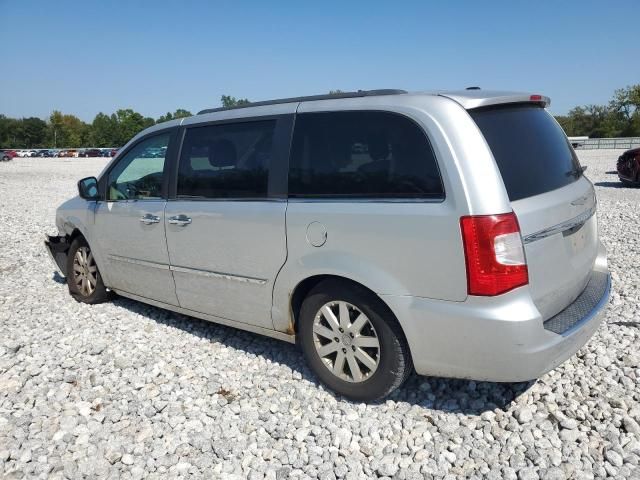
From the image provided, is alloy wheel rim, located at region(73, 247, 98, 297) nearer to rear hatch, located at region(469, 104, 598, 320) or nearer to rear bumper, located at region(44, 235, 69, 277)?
rear bumper, located at region(44, 235, 69, 277)

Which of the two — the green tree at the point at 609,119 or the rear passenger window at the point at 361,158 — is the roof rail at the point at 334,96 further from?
the green tree at the point at 609,119

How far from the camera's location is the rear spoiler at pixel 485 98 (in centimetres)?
289

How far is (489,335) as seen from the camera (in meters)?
2.66

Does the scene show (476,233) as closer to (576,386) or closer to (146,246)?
(576,386)

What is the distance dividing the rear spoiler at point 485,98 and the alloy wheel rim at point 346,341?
1.33 m

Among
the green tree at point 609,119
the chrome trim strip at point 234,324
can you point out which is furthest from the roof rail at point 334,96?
the green tree at point 609,119

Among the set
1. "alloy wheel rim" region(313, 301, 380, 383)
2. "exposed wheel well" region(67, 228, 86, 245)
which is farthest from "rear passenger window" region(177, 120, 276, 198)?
"exposed wheel well" region(67, 228, 86, 245)

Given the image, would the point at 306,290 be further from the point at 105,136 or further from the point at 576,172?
the point at 105,136

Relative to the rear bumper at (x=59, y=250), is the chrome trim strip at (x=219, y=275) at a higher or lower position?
higher

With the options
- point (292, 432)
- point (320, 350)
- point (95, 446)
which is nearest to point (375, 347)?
point (320, 350)

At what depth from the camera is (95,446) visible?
116 inches

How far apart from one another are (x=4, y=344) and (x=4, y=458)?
182cm

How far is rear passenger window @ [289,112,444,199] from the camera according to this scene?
2855 millimetres

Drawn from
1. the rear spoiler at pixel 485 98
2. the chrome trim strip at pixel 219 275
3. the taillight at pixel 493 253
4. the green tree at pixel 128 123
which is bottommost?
the chrome trim strip at pixel 219 275
